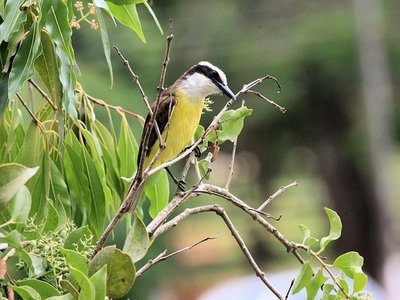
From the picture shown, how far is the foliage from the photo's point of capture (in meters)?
1.71

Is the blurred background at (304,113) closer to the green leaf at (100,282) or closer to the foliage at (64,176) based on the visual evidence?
the foliage at (64,176)

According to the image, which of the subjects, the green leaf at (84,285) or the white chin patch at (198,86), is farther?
the white chin patch at (198,86)

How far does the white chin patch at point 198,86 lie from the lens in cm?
Answer: 343

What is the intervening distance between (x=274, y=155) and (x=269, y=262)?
45.4 inches

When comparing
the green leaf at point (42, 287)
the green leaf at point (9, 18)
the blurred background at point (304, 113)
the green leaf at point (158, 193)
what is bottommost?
Answer: the blurred background at point (304, 113)

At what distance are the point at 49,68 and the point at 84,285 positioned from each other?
54 centimetres

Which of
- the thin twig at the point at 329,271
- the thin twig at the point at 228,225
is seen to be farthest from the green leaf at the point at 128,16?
the thin twig at the point at 329,271

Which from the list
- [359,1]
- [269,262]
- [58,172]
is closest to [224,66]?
[359,1]

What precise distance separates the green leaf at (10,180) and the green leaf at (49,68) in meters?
0.32

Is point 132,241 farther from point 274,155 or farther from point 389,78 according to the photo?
point 274,155

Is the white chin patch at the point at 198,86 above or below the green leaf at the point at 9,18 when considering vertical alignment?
below

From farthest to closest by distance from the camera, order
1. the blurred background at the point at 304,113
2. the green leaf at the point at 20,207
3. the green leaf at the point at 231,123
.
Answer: the blurred background at the point at 304,113
the green leaf at the point at 231,123
the green leaf at the point at 20,207

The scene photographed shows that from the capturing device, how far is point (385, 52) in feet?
37.0

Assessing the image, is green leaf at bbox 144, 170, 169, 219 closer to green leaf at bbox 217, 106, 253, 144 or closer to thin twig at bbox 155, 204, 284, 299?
green leaf at bbox 217, 106, 253, 144
